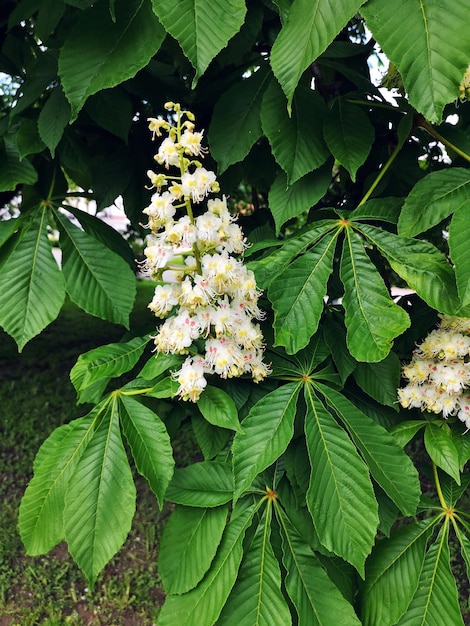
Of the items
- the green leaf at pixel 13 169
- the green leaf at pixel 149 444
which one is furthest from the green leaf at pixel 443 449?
the green leaf at pixel 13 169

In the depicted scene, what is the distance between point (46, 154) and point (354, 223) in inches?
40.1

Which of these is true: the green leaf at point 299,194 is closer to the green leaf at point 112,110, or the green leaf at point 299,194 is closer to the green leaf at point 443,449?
the green leaf at point 112,110

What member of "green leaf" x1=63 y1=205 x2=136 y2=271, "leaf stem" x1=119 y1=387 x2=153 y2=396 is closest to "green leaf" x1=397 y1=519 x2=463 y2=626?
"leaf stem" x1=119 y1=387 x2=153 y2=396

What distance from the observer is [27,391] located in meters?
4.32

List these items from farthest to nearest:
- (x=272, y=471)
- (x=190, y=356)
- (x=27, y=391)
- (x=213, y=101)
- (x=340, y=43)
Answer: (x=27, y=391), (x=213, y=101), (x=340, y=43), (x=272, y=471), (x=190, y=356)

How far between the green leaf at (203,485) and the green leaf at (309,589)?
0.53ft

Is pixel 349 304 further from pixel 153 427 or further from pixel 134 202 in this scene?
pixel 134 202

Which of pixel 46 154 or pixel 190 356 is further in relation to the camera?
pixel 46 154

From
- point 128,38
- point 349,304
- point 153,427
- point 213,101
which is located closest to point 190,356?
point 153,427

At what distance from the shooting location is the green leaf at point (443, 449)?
1.26 metres

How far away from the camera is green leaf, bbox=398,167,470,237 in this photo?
117cm

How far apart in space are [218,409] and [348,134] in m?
0.71

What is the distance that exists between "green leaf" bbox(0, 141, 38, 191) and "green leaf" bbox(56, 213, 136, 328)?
19cm

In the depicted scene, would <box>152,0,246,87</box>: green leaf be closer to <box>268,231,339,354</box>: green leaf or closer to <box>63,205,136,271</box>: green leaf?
<box>268,231,339,354</box>: green leaf
